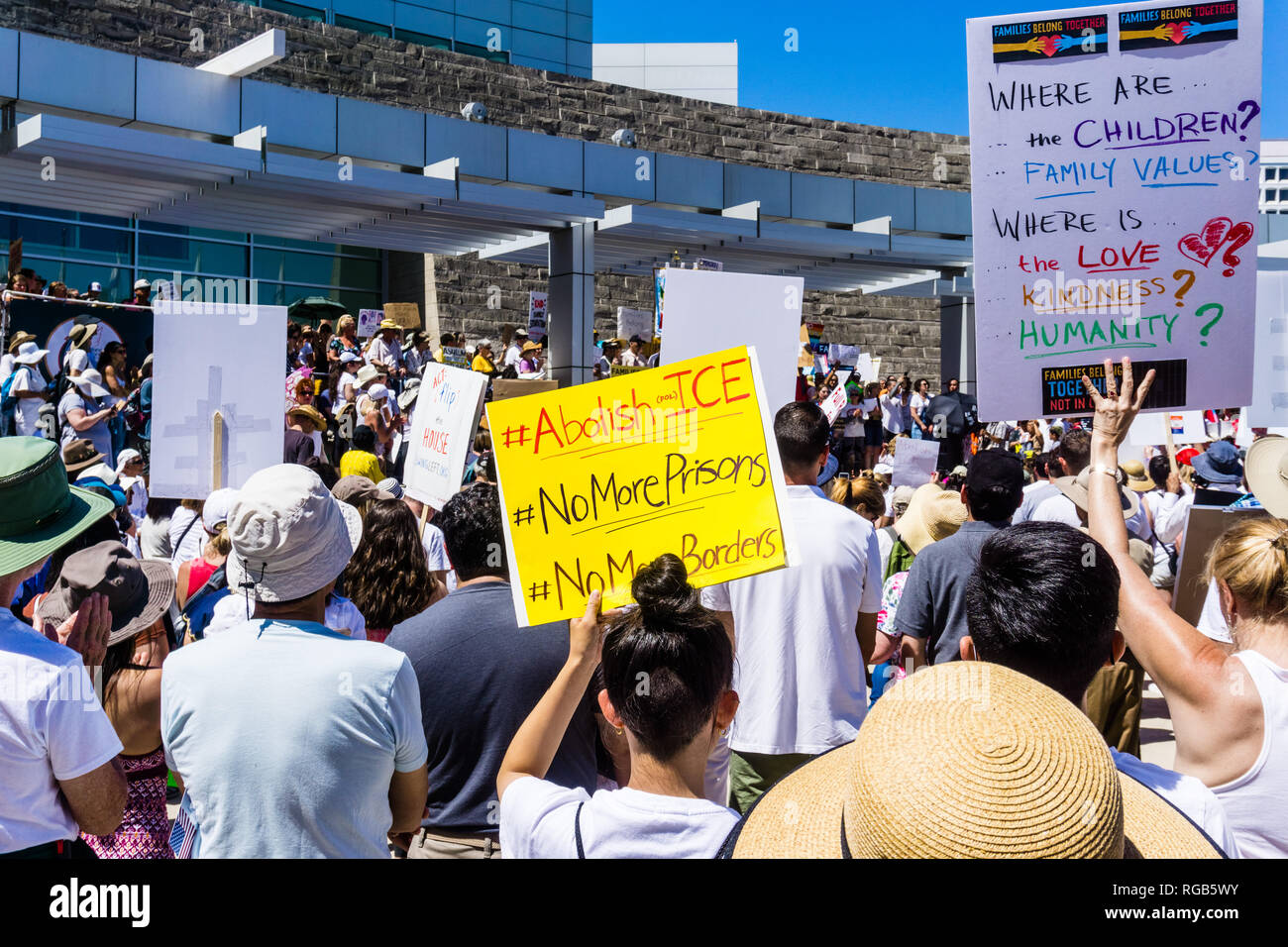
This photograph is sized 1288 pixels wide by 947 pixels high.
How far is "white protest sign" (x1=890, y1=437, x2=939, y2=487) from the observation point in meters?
9.05

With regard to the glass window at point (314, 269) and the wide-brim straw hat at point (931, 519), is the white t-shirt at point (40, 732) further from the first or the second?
the glass window at point (314, 269)

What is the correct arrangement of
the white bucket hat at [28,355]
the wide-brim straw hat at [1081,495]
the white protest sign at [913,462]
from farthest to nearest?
the white bucket hat at [28,355] < the white protest sign at [913,462] < the wide-brim straw hat at [1081,495]

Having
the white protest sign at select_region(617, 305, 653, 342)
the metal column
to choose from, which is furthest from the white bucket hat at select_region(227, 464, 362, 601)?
the white protest sign at select_region(617, 305, 653, 342)

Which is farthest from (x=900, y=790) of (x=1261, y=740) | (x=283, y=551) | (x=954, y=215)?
(x=954, y=215)

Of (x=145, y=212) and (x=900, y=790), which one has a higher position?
(x=145, y=212)

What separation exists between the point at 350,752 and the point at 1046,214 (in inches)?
99.4

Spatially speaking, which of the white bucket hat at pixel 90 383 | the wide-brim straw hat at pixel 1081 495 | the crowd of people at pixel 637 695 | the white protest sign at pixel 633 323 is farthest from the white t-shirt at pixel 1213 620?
the white protest sign at pixel 633 323

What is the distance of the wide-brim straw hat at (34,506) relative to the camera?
8.05 feet

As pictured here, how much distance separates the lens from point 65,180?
13.2 metres

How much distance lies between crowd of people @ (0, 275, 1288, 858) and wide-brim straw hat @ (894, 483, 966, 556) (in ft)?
4.28

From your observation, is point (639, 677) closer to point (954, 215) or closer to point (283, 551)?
point (283, 551)

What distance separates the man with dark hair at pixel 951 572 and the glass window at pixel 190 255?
19.0m

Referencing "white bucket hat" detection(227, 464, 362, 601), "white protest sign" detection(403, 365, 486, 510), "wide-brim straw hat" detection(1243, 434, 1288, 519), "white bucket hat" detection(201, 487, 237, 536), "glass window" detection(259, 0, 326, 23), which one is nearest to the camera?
"white bucket hat" detection(227, 464, 362, 601)

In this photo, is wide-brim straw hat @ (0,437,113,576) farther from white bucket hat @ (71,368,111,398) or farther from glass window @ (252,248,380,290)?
glass window @ (252,248,380,290)
